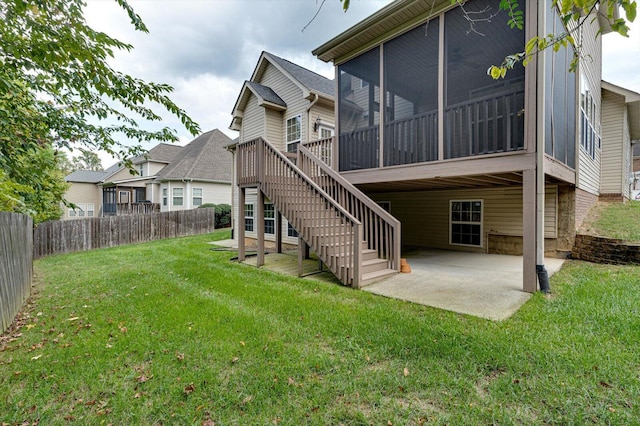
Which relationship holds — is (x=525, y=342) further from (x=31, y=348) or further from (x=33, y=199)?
(x=33, y=199)

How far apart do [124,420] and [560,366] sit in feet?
12.0

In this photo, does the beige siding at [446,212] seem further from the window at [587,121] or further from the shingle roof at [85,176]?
the shingle roof at [85,176]

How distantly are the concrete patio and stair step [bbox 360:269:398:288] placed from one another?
0.39ft

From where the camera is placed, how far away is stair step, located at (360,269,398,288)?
5624mm

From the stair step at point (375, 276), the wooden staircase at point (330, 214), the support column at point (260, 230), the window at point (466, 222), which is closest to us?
the stair step at point (375, 276)

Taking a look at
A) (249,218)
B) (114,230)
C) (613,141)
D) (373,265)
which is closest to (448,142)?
(373,265)

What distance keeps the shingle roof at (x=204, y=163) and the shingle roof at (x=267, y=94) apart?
10.1 metres

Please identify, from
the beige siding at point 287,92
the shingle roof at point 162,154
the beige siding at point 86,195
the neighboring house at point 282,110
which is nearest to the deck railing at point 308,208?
the neighboring house at point 282,110

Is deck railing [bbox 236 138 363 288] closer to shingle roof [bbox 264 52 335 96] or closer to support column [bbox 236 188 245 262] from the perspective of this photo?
support column [bbox 236 188 245 262]

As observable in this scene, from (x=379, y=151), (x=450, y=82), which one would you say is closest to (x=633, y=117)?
(x=450, y=82)

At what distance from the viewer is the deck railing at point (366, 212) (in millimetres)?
6395

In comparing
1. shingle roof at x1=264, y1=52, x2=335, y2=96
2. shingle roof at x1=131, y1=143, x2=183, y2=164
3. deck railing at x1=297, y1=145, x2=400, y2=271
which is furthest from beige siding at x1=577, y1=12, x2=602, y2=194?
shingle roof at x1=131, y1=143, x2=183, y2=164

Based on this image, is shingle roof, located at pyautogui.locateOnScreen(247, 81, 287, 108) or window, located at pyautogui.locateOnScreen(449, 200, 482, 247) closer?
window, located at pyautogui.locateOnScreen(449, 200, 482, 247)

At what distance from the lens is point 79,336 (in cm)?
379
